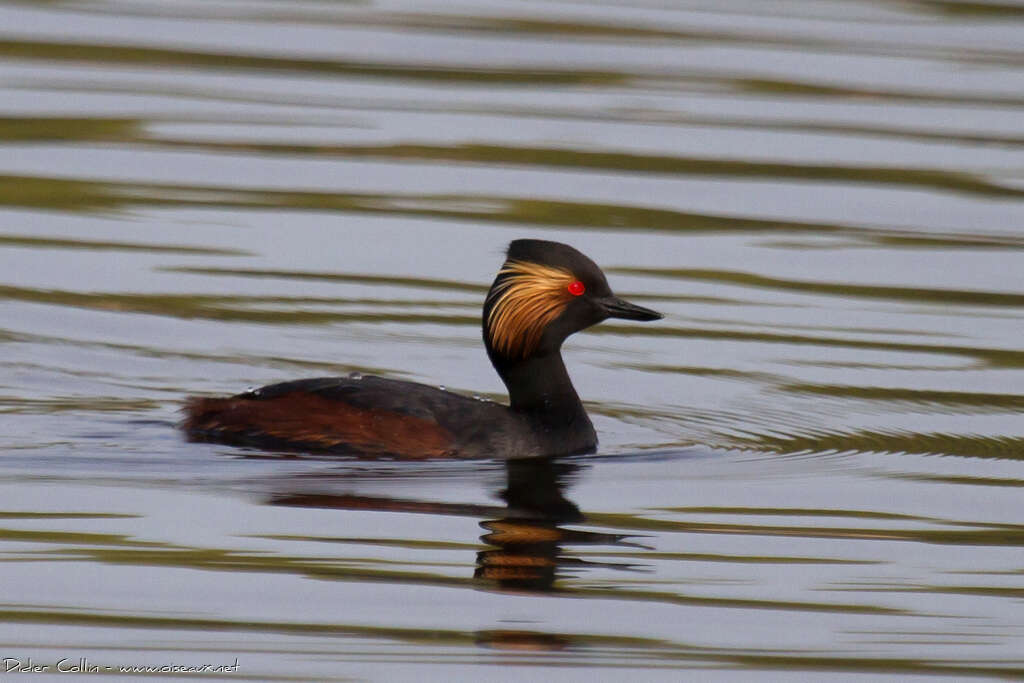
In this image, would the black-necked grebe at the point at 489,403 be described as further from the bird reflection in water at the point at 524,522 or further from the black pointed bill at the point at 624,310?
the bird reflection in water at the point at 524,522

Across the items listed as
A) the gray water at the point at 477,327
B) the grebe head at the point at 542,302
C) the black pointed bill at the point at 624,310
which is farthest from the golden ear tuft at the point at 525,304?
the gray water at the point at 477,327

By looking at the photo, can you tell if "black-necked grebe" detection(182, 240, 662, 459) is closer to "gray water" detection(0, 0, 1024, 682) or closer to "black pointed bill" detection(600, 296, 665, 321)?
"black pointed bill" detection(600, 296, 665, 321)

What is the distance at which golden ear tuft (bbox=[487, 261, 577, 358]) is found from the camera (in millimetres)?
10594

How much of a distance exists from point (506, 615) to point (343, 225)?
784cm

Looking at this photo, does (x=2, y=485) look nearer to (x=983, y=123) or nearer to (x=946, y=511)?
(x=946, y=511)

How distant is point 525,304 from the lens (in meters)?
10.7

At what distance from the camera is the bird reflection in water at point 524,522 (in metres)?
8.29

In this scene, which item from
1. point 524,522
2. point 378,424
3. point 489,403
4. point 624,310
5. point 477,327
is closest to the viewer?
point 524,522

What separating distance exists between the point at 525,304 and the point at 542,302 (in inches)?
3.6

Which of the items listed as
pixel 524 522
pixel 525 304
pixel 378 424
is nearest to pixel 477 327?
pixel 525 304

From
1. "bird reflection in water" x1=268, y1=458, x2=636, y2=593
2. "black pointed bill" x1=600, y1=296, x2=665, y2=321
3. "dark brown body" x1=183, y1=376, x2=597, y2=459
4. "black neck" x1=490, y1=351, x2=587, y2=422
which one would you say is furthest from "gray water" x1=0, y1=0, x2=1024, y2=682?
"black pointed bill" x1=600, y1=296, x2=665, y2=321

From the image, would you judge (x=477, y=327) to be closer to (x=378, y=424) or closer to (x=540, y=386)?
(x=540, y=386)

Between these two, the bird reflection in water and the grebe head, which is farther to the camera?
the grebe head

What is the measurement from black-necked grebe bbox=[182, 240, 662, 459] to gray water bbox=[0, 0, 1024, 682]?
21 centimetres
